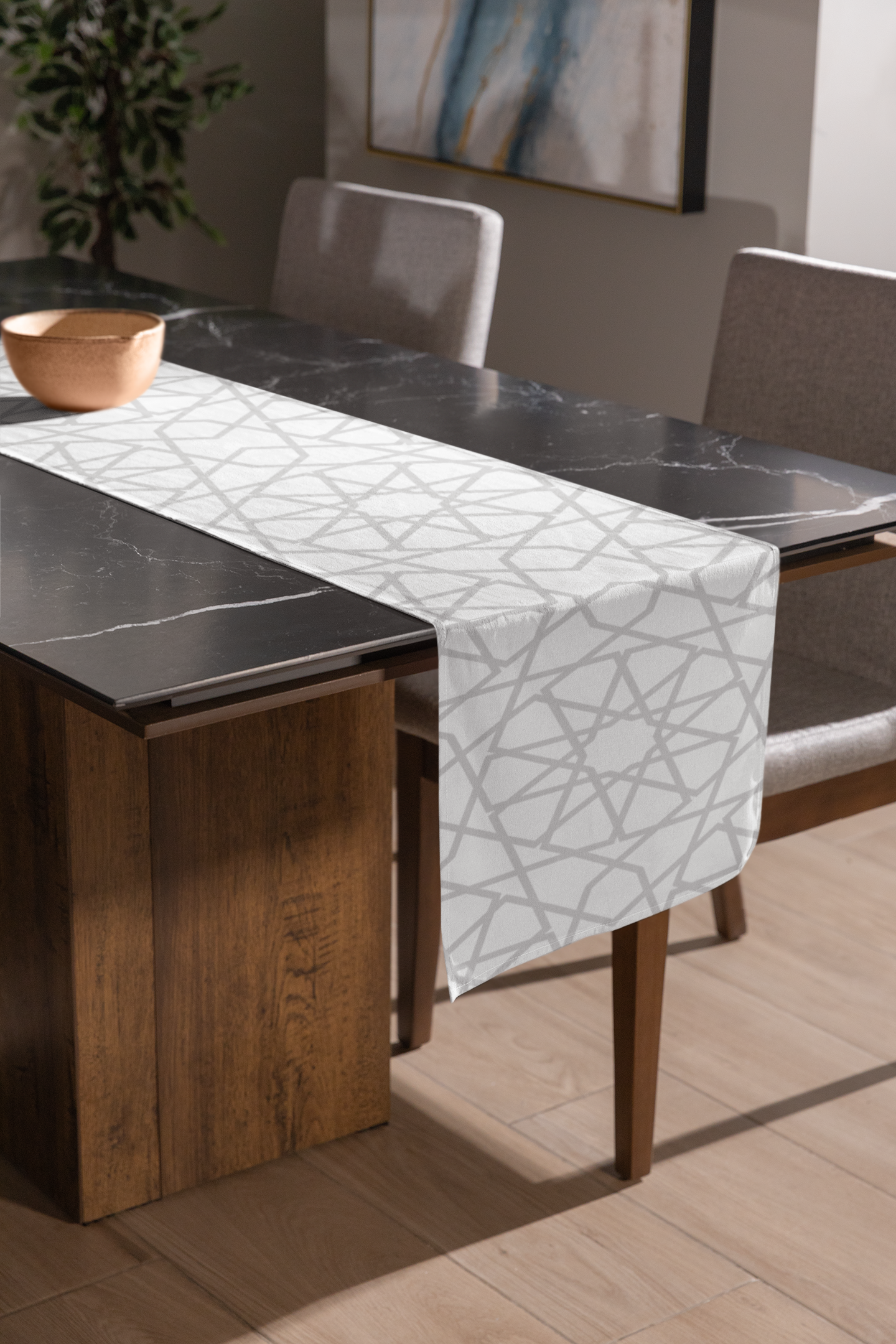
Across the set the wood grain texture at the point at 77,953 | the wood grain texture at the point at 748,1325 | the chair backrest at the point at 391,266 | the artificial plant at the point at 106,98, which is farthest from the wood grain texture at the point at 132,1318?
the artificial plant at the point at 106,98

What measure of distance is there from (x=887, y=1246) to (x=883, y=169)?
198 centimetres

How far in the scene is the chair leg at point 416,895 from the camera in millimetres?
1966

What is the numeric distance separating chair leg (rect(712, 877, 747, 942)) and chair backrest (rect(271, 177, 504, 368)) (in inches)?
32.5

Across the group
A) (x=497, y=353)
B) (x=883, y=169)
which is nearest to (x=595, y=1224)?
(x=883, y=169)

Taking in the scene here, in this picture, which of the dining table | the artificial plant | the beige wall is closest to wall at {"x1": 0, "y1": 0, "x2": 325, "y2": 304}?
the beige wall

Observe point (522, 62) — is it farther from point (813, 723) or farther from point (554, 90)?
point (813, 723)

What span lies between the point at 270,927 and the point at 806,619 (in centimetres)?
78

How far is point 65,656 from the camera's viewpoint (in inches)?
49.3

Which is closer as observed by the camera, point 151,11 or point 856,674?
point 856,674

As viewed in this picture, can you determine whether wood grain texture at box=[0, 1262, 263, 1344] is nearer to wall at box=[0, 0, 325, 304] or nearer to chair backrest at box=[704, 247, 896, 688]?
chair backrest at box=[704, 247, 896, 688]

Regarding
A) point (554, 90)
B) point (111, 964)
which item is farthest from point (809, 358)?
point (554, 90)

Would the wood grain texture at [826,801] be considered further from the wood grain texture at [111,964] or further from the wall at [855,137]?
the wall at [855,137]

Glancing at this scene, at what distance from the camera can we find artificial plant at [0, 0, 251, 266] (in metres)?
3.82

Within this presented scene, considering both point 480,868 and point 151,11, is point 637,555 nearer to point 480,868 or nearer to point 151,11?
point 480,868
